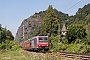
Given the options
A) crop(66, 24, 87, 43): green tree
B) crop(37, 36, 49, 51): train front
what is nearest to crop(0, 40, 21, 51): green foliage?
crop(66, 24, 87, 43): green tree

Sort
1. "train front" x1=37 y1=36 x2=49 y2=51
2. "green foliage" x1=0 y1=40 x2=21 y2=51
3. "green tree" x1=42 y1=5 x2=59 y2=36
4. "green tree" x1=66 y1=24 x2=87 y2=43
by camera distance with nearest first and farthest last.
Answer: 1. "train front" x1=37 y1=36 x2=49 y2=51
2. "green foliage" x1=0 y1=40 x2=21 y2=51
3. "green tree" x1=66 y1=24 x2=87 y2=43
4. "green tree" x1=42 y1=5 x2=59 y2=36

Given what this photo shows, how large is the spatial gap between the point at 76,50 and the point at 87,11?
4719 inches

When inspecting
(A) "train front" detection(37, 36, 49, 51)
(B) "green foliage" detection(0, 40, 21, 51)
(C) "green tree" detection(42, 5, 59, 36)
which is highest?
(C) "green tree" detection(42, 5, 59, 36)

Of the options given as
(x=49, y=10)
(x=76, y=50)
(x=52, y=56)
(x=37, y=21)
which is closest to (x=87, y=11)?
(x=37, y=21)

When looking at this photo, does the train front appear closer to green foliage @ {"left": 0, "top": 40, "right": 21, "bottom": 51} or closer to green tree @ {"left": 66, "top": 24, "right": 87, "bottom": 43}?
green tree @ {"left": 66, "top": 24, "right": 87, "bottom": 43}

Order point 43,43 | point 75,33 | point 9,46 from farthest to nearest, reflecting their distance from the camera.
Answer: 1. point 9,46
2. point 75,33
3. point 43,43

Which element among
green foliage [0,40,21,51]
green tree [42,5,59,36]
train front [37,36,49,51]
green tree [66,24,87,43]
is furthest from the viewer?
green tree [42,5,59,36]

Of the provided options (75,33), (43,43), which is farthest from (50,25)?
(43,43)

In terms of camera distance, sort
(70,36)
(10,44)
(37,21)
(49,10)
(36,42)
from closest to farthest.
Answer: (36,42) < (70,36) < (10,44) < (49,10) < (37,21)

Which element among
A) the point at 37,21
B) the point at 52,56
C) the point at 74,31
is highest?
the point at 37,21

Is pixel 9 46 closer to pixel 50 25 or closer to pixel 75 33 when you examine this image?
pixel 75 33

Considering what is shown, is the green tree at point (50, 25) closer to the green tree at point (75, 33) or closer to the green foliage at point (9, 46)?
the green tree at point (75, 33)

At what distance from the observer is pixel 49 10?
280 feet

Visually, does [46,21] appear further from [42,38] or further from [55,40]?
[42,38]
